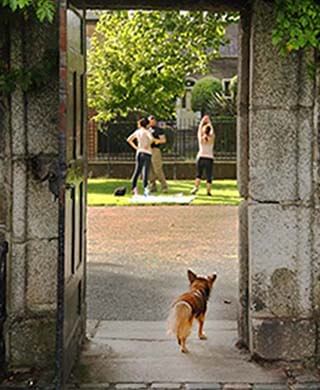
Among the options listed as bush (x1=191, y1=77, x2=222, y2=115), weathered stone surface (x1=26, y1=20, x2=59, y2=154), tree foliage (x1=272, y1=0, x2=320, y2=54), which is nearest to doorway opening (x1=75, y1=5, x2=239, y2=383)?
weathered stone surface (x1=26, y1=20, x2=59, y2=154)

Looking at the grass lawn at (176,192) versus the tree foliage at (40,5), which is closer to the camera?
the tree foliage at (40,5)

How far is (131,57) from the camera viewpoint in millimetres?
24938

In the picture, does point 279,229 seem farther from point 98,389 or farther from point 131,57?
point 131,57

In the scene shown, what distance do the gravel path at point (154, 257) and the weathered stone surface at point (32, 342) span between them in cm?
188

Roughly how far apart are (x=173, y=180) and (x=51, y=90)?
59.1 feet

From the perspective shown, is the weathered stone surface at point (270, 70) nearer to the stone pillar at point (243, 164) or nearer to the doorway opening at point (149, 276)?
the stone pillar at point (243, 164)

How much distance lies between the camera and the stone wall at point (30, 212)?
565cm

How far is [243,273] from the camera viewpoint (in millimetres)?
6250

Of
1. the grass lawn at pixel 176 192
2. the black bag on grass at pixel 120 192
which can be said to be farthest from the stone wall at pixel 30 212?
the black bag on grass at pixel 120 192

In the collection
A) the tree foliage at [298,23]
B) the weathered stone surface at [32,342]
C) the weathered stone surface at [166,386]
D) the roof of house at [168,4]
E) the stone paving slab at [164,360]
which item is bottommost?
the weathered stone surface at [166,386]

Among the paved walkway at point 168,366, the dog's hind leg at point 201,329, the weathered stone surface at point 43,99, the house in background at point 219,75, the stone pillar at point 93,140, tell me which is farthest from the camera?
the house in background at point 219,75

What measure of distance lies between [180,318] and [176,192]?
13.6 metres

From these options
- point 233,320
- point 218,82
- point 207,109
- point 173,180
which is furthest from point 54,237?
point 218,82

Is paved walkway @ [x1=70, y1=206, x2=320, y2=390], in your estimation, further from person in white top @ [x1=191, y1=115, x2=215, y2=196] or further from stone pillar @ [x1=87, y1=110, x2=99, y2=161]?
stone pillar @ [x1=87, y1=110, x2=99, y2=161]
